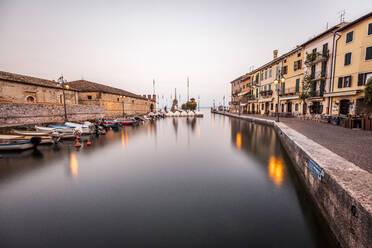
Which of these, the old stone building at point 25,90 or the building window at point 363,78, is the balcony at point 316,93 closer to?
the building window at point 363,78

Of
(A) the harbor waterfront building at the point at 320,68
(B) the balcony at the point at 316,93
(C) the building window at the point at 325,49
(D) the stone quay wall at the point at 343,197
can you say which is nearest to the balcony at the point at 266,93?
(A) the harbor waterfront building at the point at 320,68

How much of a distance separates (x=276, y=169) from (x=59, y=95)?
96.0 ft

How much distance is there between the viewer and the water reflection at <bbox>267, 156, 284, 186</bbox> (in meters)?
5.81

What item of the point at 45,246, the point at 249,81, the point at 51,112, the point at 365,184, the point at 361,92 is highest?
the point at 249,81

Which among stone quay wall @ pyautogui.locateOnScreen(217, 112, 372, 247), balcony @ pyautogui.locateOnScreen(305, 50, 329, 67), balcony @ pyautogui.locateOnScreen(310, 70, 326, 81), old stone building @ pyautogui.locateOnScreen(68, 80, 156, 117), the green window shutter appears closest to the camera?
stone quay wall @ pyautogui.locateOnScreen(217, 112, 372, 247)

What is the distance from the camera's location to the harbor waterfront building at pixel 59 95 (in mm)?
17000

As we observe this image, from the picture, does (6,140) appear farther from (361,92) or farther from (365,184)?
(361,92)

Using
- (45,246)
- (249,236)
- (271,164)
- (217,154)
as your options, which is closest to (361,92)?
(271,164)

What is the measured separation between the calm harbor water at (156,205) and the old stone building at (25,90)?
14.9 meters

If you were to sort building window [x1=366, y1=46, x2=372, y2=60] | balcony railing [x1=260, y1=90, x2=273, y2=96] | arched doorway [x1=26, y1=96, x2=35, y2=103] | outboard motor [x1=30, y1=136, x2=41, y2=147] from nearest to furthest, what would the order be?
outboard motor [x1=30, y1=136, x2=41, y2=147]
building window [x1=366, y1=46, x2=372, y2=60]
arched doorway [x1=26, y1=96, x2=35, y2=103]
balcony railing [x1=260, y1=90, x2=273, y2=96]

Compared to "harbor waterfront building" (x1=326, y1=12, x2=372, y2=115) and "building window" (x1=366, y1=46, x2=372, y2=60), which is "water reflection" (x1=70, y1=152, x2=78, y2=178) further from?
"building window" (x1=366, y1=46, x2=372, y2=60)

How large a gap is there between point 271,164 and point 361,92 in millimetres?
14654

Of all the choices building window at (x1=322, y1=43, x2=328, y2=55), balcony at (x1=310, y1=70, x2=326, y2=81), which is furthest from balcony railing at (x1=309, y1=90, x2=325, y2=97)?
building window at (x1=322, y1=43, x2=328, y2=55)

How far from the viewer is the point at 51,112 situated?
18.0 metres
